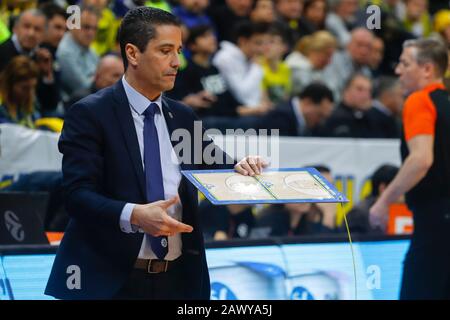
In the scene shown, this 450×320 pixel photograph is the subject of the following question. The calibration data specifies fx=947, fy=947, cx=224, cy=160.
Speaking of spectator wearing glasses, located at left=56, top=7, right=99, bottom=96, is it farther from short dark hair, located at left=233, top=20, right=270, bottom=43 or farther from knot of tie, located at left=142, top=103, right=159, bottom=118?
knot of tie, located at left=142, top=103, right=159, bottom=118

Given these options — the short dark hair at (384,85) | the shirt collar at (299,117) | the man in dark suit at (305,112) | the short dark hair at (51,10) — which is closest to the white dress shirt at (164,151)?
the short dark hair at (51,10)

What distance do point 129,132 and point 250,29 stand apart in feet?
22.1

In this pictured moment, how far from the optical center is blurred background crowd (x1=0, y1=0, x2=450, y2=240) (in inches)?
308

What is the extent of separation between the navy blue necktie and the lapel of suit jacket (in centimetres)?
4

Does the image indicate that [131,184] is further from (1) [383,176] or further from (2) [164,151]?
(1) [383,176]

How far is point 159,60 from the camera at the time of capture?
161 inches

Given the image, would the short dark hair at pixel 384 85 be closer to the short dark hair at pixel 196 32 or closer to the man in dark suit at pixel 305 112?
the man in dark suit at pixel 305 112

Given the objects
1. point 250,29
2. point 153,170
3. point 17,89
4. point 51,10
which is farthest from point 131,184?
point 250,29

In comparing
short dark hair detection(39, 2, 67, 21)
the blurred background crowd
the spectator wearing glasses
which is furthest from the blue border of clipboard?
short dark hair detection(39, 2, 67, 21)

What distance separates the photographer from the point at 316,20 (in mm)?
12555

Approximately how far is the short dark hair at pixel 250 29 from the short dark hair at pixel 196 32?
0.67 m

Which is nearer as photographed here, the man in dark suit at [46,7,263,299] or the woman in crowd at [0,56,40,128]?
the man in dark suit at [46,7,263,299]

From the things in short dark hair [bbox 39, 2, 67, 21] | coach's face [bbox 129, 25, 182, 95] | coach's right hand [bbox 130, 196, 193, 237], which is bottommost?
coach's right hand [bbox 130, 196, 193, 237]

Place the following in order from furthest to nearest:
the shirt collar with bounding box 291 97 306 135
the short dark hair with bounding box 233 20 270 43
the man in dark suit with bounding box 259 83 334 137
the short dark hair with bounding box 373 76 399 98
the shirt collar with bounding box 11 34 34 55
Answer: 1. the short dark hair with bounding box 373 76 399 98
2. the short dark hair with bounding box 233 20 270 43
3. the shirt collar with bounding box 291 97 306 135
4. the man in dark suit with bounding box 259 83 334 137
5. the shirt collar with bounding box 11 34 34 55
